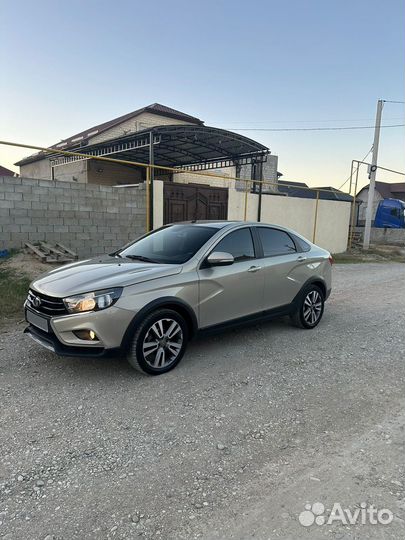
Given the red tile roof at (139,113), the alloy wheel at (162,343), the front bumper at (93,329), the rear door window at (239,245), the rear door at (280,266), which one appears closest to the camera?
the front bumper at (93,329)

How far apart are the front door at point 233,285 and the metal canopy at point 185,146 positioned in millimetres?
10025

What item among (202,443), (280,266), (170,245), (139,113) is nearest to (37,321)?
(170,245)

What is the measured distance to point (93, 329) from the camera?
3412 mm

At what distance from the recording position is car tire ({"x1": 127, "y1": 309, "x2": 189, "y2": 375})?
142 inches

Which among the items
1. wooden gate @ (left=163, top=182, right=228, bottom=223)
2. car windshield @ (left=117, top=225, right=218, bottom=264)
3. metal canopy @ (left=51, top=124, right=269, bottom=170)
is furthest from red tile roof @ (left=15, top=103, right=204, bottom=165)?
car windshield @ (left=117, top=225, right=218, bottom=264)

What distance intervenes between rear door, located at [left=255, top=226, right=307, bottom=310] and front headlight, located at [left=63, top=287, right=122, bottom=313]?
2022 millimetres

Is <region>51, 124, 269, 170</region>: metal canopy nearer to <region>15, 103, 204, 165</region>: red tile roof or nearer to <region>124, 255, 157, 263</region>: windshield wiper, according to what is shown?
<region>15, 103, 204, 165</region>: red tile roof

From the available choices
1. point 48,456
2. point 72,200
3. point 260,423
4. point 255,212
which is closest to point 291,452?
point 260,423

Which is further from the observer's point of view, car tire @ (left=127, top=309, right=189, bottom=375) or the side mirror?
the side mirror

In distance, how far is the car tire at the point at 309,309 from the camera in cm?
531

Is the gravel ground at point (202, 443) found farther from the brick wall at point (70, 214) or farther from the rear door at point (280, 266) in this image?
the brick wall at point (70, 214)

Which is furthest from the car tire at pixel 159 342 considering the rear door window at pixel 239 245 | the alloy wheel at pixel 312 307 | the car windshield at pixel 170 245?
the alloy wheel at pixel 312 307

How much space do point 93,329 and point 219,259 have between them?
1.50 meters

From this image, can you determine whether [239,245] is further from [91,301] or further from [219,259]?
[91,301]
